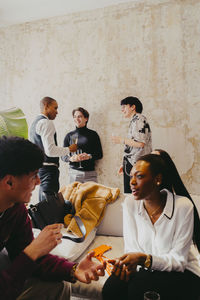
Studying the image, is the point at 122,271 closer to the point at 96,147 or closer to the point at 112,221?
the point at 112,221

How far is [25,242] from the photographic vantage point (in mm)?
1345

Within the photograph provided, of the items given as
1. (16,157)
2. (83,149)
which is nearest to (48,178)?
(83,149)

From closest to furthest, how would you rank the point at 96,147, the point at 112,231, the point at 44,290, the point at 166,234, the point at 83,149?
the point at 44,290, the point at 166,234, the point at 112,231, the point at 83,149, the point at 96,147

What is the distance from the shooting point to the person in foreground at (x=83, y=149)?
3816 millimetres

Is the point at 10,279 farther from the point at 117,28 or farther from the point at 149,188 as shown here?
the point at 117,28

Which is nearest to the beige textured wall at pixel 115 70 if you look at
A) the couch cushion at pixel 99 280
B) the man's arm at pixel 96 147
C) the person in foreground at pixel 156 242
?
the man's arm at pixel 96 147

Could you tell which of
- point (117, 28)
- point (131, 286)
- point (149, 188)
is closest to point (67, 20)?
point (117, 28)

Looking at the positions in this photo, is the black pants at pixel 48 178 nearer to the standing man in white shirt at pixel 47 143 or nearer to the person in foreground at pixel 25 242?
the standing man in white shirt at pixel 47 143

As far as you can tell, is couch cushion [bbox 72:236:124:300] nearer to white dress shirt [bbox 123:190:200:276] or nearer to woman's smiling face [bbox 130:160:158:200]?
white dress shirt [bbox 123:190:200:276]

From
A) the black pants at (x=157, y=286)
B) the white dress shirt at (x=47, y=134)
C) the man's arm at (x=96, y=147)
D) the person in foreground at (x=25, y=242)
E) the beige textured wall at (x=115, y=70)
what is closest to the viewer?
the person in foreground at (x=25, y=242)

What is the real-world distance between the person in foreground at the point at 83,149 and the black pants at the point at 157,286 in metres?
2.29

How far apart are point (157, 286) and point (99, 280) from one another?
0.45 meters

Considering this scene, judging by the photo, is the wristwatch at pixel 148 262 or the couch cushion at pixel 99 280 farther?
the couch cushion at pixel 99 280

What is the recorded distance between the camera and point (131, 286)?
4.56 ft
